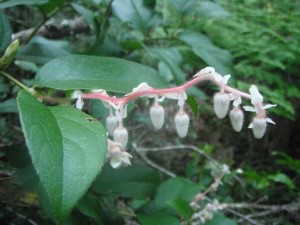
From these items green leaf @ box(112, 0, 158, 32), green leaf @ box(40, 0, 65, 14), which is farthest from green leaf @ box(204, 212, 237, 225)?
green leaf @ box(40, 0, 65, 14)

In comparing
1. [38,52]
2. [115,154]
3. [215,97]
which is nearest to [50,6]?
[38,52]

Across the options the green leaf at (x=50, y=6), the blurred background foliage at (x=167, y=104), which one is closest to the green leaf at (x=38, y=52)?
the blurred background foliage at (x=167, y=104)

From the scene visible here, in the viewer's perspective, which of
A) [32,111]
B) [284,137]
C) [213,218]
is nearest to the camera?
[32,111]

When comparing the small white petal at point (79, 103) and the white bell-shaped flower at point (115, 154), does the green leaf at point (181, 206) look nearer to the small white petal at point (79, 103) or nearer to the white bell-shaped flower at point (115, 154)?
the white bell-shaped flower at point (115, 154)

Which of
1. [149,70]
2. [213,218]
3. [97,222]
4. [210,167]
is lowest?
[210,167]

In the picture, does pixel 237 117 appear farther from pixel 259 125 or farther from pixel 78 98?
pixel 78 98

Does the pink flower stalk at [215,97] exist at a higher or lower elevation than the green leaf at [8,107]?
higher

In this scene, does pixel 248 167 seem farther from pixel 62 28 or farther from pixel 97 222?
pixel 97 222

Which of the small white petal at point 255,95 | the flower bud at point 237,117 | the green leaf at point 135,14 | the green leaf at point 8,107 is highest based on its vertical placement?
the small white petal at point 255,95

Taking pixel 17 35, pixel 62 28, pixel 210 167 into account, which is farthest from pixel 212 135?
pixel 17 35
